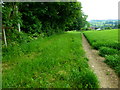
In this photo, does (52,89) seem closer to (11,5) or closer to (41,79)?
(41,79)

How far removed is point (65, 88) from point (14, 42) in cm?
498

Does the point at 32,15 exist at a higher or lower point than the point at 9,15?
higher

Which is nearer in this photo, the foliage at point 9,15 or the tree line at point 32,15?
the foliage at point 9,15

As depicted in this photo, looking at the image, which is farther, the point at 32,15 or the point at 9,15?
the point at 32,15

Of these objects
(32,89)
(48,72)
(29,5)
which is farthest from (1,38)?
(29,5)

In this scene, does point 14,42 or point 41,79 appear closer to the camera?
point 41,79

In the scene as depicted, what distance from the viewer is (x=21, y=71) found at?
10.7 ft

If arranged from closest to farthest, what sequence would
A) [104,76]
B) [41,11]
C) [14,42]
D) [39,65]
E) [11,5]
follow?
[104,76], [39,65], [14,42], [11,5], [41,11]

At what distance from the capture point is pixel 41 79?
2834 millimetres

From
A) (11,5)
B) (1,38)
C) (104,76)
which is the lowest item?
(104,76)

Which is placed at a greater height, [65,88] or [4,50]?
[4,50]

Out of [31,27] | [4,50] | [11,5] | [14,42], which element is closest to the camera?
[4,50]

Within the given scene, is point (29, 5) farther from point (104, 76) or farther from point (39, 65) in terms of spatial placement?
point (104, 76)

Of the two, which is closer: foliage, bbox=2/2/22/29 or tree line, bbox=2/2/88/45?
foliage, bbox=2/2/22/29
